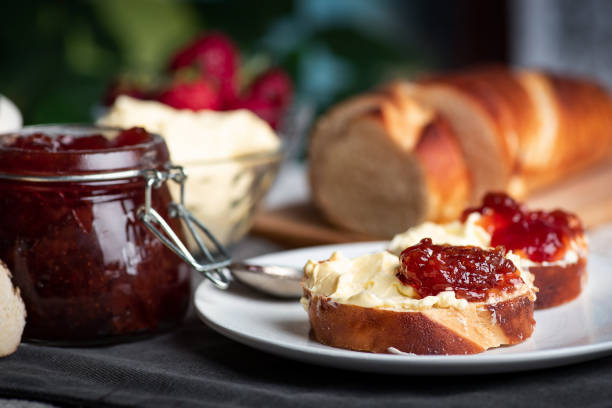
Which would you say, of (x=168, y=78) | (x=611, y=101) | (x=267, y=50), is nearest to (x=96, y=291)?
(x=168, y=78)

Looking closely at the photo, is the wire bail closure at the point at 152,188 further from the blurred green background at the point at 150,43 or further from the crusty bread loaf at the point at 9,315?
the blurred green background at the point at 150,43

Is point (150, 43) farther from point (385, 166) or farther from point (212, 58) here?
point (385, 166)

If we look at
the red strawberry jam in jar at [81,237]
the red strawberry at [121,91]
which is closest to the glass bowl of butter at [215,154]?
the red strawberry at [121,91]

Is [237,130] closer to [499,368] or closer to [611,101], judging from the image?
[499,368]

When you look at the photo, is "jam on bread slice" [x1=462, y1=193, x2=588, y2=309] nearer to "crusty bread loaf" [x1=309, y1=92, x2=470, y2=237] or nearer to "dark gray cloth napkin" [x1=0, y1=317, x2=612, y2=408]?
"dark gray cloth napkin" [x1=0, y1=317, x2=612, y2=408]

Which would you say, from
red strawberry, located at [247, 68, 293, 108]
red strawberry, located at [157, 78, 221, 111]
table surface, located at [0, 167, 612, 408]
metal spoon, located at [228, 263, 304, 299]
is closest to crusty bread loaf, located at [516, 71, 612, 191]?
red strawberry, located at [247, 68, 293, 108]

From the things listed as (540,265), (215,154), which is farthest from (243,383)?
(215,154)
